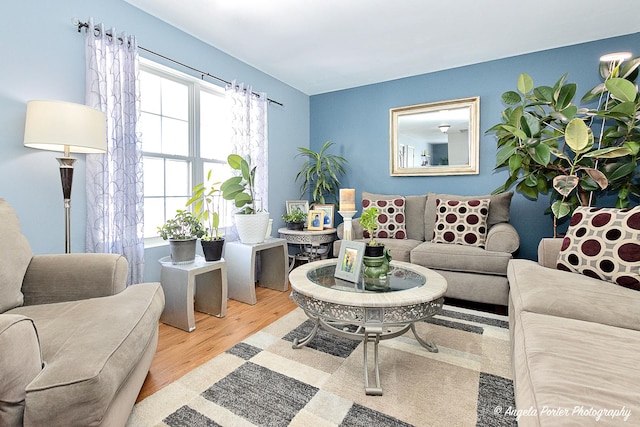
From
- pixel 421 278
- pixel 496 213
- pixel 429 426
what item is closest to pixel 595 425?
pixel 429 426

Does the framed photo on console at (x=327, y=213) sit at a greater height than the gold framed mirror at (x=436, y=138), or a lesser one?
lesser

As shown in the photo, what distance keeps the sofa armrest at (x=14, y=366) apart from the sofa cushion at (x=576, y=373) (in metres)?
1.32

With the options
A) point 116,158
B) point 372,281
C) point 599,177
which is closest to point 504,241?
point 599,177

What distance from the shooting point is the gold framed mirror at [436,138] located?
3.48m

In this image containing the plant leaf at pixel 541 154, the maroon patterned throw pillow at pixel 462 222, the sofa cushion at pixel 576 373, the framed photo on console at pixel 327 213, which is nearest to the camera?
the sofa cushion at pixel 576 373

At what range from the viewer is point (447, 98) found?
11.8 feet

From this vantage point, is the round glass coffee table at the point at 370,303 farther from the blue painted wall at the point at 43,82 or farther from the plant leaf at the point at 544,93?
the plant leaf at the point at 544,93

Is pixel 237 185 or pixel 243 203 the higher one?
pixel 237 185

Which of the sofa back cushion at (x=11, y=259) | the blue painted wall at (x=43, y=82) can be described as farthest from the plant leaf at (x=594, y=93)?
the sofa back cushion at (x=11, y=259)

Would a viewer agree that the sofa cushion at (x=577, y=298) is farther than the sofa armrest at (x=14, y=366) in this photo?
Yes

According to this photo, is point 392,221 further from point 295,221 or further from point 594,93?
point 594,93

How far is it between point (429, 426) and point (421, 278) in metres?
0.79

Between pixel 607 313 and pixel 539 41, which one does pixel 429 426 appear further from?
pixel 539 41

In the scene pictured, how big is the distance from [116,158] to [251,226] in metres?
1.18
